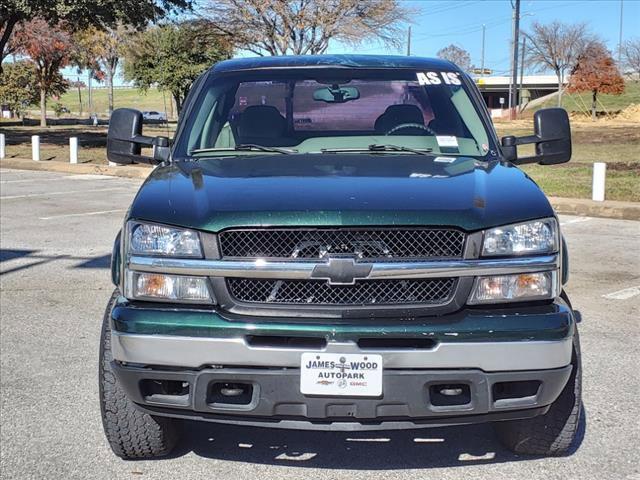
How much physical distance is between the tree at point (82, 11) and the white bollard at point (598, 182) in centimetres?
1628

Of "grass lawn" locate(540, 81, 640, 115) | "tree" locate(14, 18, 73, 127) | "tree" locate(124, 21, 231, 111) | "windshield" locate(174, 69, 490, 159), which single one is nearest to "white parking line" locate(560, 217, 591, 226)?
"windshield" locate(174, 69, 490, 159)

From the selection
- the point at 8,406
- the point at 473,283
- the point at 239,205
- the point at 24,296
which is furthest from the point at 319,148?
the point at 24,296

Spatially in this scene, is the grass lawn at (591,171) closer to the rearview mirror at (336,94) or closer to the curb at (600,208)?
the curb at (600,208)

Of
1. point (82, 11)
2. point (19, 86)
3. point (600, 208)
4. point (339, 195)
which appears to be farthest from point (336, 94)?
point (19, 86)

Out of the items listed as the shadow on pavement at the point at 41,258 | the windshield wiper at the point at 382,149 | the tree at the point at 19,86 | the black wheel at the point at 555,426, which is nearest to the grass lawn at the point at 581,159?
the shadow on pavement at the point at 41,258

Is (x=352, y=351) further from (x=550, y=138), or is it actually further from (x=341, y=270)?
(x=550, y=138)

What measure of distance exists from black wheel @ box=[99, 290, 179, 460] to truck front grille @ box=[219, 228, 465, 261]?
75 cm

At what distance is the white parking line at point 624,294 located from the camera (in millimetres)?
7090

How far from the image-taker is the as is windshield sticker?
4.69m

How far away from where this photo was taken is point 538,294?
3.15 metres

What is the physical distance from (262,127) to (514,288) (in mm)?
1857

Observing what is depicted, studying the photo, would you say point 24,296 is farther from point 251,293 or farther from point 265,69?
point 251,293

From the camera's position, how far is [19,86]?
6306cm

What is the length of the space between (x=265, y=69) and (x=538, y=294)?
2.27 metres
